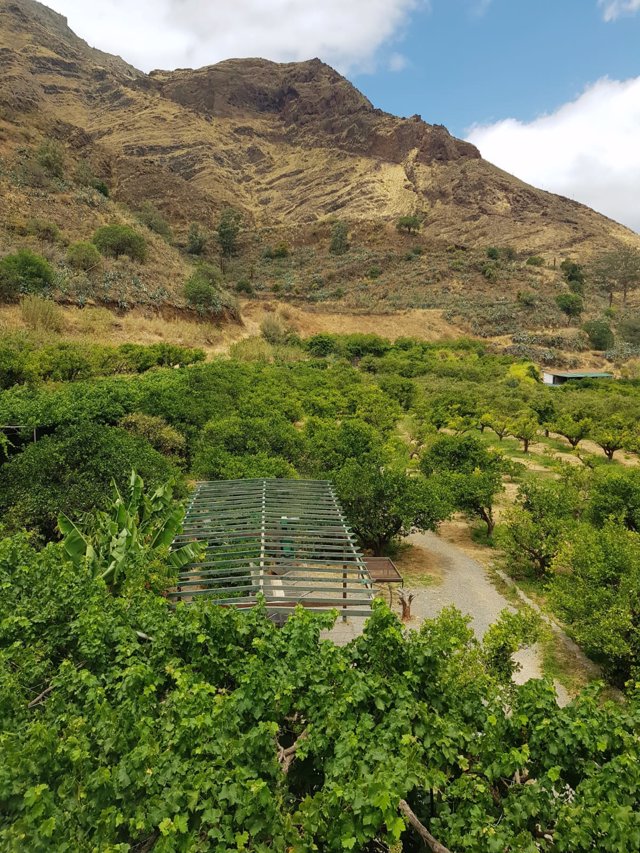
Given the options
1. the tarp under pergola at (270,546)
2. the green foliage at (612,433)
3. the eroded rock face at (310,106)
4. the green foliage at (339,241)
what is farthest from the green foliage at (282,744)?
the eroded rock face at (310,106)

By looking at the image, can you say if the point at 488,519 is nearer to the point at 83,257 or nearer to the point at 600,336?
the point at 83,257

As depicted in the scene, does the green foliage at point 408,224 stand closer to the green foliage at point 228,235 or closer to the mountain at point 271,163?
the mountain at point 271,163

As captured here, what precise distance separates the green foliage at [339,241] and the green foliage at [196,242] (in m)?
19.2

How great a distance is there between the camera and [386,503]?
1254 centimetres

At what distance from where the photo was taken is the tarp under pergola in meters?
7.23

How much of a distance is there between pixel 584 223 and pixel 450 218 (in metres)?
24.1

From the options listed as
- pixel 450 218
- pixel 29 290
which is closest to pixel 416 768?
pixel 29 290

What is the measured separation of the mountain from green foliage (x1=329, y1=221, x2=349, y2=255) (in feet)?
6.38

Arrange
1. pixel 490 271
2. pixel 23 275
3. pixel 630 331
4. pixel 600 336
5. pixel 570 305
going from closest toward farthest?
pixel 23 275
pixel 600 336
pixel 630 331
pixel 570 305
pixel 490 271

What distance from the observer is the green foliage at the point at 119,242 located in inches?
1620

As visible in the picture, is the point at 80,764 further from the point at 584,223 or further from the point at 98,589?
the point at 584,223

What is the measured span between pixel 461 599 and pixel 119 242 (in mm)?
41625

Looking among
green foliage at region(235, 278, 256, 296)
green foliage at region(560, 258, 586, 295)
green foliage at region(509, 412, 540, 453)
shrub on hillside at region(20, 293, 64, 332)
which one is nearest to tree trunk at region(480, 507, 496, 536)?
green foliage at region(509, 412, 540, 453)

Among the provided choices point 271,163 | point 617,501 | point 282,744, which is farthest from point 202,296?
point 271,163
